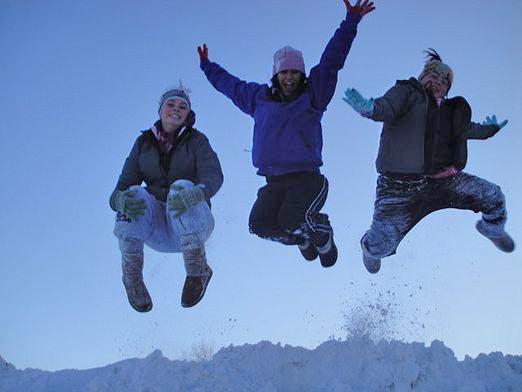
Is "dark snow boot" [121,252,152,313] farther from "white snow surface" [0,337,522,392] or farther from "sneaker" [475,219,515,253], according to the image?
"sneaker" [475,219,515,253]

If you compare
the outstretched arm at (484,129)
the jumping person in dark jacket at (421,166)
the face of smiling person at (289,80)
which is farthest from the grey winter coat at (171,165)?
the outstretched arm at (484,129)

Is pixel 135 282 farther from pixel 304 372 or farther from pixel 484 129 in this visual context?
pixel 484 129

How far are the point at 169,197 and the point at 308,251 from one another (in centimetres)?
208

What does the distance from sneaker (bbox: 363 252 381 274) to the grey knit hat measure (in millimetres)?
2532

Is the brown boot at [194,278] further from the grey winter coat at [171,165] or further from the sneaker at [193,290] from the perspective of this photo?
the grey winter coat at [171,165]

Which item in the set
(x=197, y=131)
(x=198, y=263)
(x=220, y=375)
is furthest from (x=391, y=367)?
(x=197, y=131)

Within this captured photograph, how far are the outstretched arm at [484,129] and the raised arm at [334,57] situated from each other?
178cm

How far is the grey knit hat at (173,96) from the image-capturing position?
652cm

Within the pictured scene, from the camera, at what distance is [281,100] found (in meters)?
6.68

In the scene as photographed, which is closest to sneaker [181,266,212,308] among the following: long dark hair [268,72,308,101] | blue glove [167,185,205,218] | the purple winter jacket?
blue glove [167,185,205,218]

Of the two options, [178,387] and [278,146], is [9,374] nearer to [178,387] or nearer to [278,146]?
[178,387]

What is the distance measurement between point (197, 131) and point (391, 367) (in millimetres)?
3177

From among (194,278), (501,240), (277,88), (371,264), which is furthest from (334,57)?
(501,240)

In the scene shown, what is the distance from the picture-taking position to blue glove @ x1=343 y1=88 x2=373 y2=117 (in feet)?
20.3
